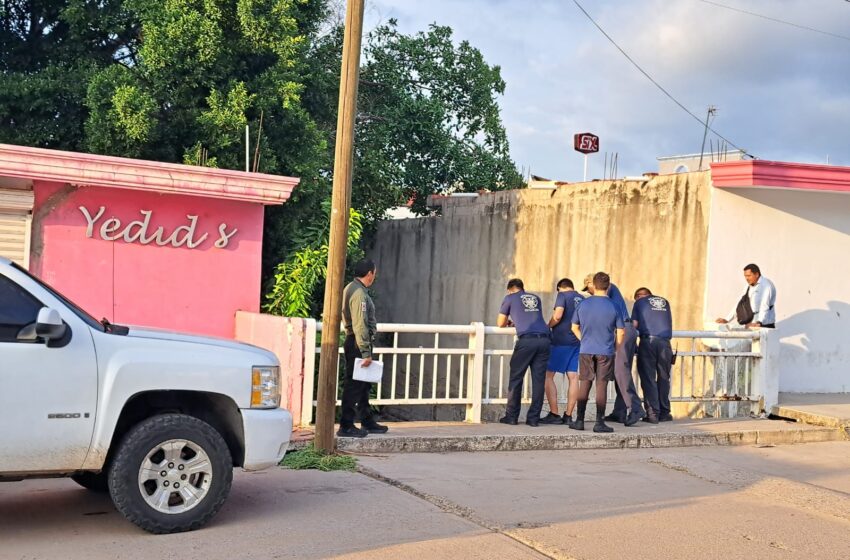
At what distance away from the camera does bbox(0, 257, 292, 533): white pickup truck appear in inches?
213

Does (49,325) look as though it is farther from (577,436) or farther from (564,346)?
(564,346)

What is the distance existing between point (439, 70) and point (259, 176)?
9.26 m

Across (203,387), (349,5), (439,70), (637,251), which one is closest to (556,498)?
(203,387)

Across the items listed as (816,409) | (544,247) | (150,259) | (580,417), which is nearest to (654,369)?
(580,417)

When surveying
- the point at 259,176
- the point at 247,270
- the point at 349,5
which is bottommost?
the point at 247,270

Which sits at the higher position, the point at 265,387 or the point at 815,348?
the point at 815,348

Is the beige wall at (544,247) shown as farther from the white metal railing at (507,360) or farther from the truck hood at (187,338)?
the truck hood at (187,338)

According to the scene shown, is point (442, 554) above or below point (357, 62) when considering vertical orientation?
below

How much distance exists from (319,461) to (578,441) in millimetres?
3191

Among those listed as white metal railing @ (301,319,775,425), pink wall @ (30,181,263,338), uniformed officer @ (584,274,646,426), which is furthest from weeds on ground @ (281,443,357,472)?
uniformed officer @ (584,274,646,426)

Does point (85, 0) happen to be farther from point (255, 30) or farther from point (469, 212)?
point (469, 212)

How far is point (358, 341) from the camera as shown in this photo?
344 inches

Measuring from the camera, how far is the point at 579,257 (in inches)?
615

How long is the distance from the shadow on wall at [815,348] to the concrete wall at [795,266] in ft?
0.05
